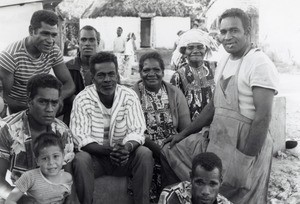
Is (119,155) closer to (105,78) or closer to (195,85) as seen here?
(105,78)

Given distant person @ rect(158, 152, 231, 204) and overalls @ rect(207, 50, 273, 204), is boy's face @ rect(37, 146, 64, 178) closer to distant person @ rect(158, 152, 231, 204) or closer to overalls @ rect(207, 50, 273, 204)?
distant person @ rect(158, 152, 231, 204)

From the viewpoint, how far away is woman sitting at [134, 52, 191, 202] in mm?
4000

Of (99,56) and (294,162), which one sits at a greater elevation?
(99,56)

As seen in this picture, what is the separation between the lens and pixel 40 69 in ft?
13.1

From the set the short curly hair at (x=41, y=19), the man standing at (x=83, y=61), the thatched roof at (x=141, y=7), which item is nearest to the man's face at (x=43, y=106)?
the short curly hair at (x=41, y=19)

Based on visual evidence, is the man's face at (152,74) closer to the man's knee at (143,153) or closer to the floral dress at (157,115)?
the floral dress at (157,115)

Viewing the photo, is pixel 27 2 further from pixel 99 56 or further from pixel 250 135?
pixel 250 135

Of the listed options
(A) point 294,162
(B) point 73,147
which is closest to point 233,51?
(B) point 73,147

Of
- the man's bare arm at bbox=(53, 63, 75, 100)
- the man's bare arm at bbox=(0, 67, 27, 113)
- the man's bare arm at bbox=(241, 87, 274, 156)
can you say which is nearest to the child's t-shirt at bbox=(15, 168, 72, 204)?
the man's bare arm at bbox=(0, 67, 27, 113)

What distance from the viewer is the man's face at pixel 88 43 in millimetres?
4766

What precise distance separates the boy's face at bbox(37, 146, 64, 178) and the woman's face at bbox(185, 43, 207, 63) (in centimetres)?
216

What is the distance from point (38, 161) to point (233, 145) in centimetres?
145

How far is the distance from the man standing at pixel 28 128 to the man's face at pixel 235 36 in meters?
1.37

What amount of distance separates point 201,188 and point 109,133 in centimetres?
110
